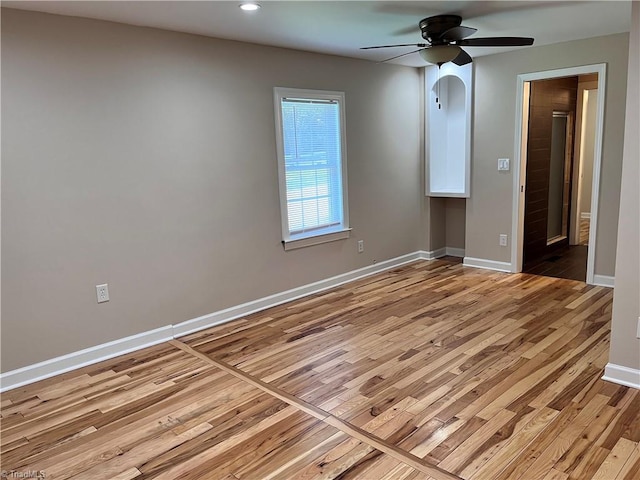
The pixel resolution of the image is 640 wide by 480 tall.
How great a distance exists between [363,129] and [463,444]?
3.58m

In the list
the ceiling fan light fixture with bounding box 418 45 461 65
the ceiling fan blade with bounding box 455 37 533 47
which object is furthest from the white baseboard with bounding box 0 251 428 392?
the ceiling fan blade with bounding box 455 37 533 47

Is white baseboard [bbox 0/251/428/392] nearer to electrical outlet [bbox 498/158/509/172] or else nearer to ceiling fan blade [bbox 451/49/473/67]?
electrical outlet [bbox 498/158/509/172]

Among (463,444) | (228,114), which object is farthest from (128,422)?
(228,114)

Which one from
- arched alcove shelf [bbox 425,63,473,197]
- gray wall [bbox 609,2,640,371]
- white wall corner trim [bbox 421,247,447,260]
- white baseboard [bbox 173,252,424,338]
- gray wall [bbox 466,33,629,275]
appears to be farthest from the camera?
white wall corner trim [bbox 421,247,447,260]

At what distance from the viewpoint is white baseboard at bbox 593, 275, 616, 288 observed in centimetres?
455

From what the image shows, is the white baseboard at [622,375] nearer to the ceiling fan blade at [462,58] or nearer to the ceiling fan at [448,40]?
the ceiling fan at [448,40]

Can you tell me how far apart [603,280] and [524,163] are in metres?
1.43

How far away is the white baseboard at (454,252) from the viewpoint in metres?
6.07

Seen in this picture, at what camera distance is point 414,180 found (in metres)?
5.81

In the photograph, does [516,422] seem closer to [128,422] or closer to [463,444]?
[463,444]

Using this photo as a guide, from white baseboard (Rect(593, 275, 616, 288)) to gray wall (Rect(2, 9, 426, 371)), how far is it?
2703mm

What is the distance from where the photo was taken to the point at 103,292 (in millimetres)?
3348

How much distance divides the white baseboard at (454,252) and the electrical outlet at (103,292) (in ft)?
14.2

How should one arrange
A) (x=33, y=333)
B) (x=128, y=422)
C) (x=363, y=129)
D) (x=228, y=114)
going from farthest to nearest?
(x=363, y=129)
(x=228, y=114)
(x=33, y=333)
(x=128, y=422)
